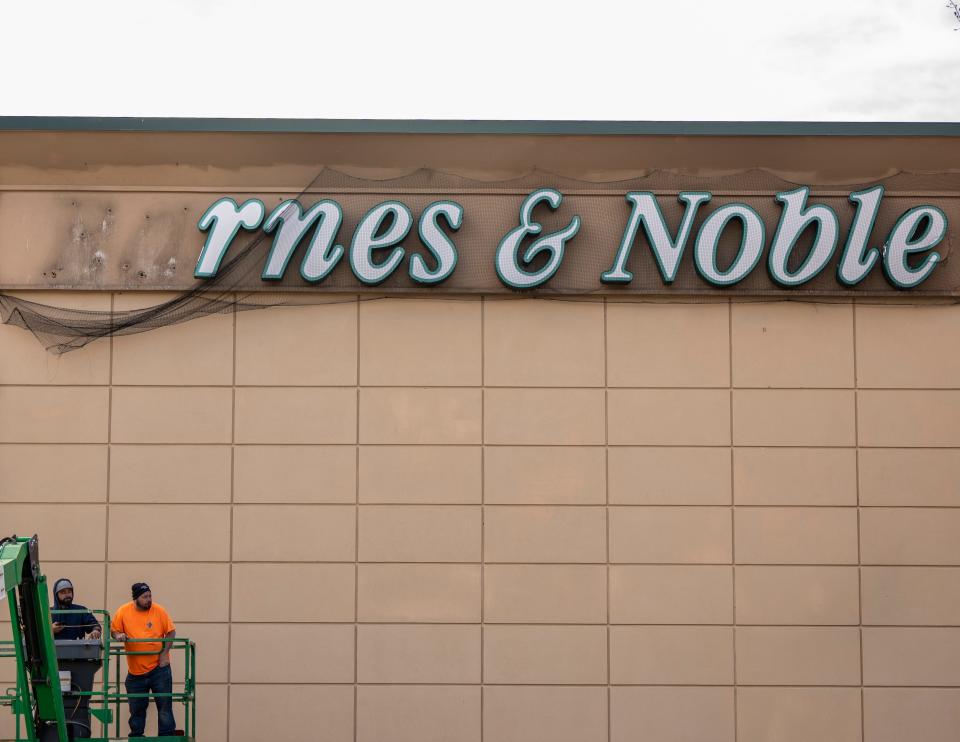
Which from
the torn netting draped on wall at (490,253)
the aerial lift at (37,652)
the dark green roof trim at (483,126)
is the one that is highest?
the dark green roof trim at (483,126)

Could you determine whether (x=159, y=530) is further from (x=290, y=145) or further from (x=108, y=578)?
(x=290, y=145)

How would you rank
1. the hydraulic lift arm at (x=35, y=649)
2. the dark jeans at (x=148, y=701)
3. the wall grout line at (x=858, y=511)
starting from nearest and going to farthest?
the hydraulic lift arm at (x=35, y=649), the dark jeans at (x=148, y=701), the wall grout line at (x=858, y=511)

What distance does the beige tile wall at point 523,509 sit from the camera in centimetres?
1172

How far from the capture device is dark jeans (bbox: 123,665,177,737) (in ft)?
35.3

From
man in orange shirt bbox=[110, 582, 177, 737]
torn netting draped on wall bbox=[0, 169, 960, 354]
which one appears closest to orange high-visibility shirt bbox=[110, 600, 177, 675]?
man in orange shirt bbox=[110, 582, 177, 737]

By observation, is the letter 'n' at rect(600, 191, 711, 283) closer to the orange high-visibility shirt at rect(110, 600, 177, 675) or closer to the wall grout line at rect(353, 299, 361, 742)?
the wall grout line at rect(353, 299, 361, 742)

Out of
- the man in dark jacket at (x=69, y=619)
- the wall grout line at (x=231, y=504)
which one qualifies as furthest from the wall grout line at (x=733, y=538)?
the man in dark jacket at (x=69, y=619)

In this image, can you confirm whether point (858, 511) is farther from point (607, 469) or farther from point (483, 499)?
point (483, 499)

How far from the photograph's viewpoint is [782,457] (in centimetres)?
1195

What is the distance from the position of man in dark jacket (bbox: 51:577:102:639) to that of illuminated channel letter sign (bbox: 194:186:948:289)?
3.46 meters

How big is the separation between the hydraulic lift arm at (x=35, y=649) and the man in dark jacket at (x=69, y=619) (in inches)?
43.6

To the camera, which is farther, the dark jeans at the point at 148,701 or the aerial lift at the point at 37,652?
the dark jeans at the point at 148,701

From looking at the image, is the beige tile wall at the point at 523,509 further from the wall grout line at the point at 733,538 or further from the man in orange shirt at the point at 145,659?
the man in orange shirt at the point at 145,659

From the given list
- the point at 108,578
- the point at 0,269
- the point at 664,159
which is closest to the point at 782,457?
the point at 664,159
